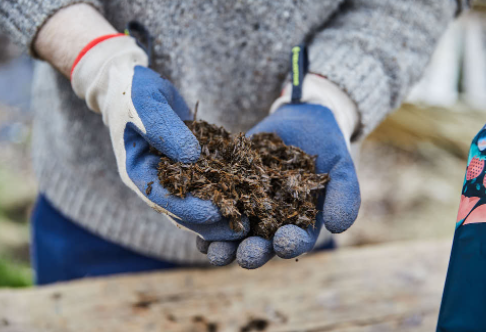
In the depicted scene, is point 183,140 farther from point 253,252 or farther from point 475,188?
point 475,188

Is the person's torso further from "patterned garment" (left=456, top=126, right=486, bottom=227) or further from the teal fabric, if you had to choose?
the teal fabric

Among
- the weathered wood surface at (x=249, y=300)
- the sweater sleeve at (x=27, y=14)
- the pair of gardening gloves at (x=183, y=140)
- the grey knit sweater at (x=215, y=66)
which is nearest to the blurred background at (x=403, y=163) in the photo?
the weathered wood surface at (x=249, y=300)

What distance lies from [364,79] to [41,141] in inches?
58.8

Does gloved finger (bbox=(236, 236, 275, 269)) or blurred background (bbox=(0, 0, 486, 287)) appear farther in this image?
blurred background (bbox=(0, 0, 486, 287))

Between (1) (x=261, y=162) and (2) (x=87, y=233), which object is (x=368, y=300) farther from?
(2) (x=87, y=233)

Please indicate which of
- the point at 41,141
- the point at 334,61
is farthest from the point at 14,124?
the point at 334,61

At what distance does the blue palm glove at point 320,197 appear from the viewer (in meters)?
0.96

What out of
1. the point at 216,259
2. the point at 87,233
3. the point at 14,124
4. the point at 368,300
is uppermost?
the point at 216,259

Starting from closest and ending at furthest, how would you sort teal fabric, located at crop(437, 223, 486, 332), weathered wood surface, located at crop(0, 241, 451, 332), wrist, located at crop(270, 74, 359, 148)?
teal fabric, located at crop(437, 223, 486, 332) → wrist, located at crop(270, 74, 359, 148) → weathered wood surface, located at crop(0, 241, 451, 332)

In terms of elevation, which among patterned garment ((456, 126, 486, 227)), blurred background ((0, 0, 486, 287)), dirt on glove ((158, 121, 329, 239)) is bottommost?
blurred background ((0, 0, 486, 287))

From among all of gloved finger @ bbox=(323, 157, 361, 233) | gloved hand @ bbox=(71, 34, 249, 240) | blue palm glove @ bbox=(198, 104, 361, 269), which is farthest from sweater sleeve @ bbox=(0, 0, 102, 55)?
gloved finger @ bbox=(323, 157, 361, 233)

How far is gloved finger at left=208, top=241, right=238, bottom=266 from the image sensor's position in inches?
39.2

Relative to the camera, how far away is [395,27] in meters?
1.44

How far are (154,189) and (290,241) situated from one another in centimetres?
40
